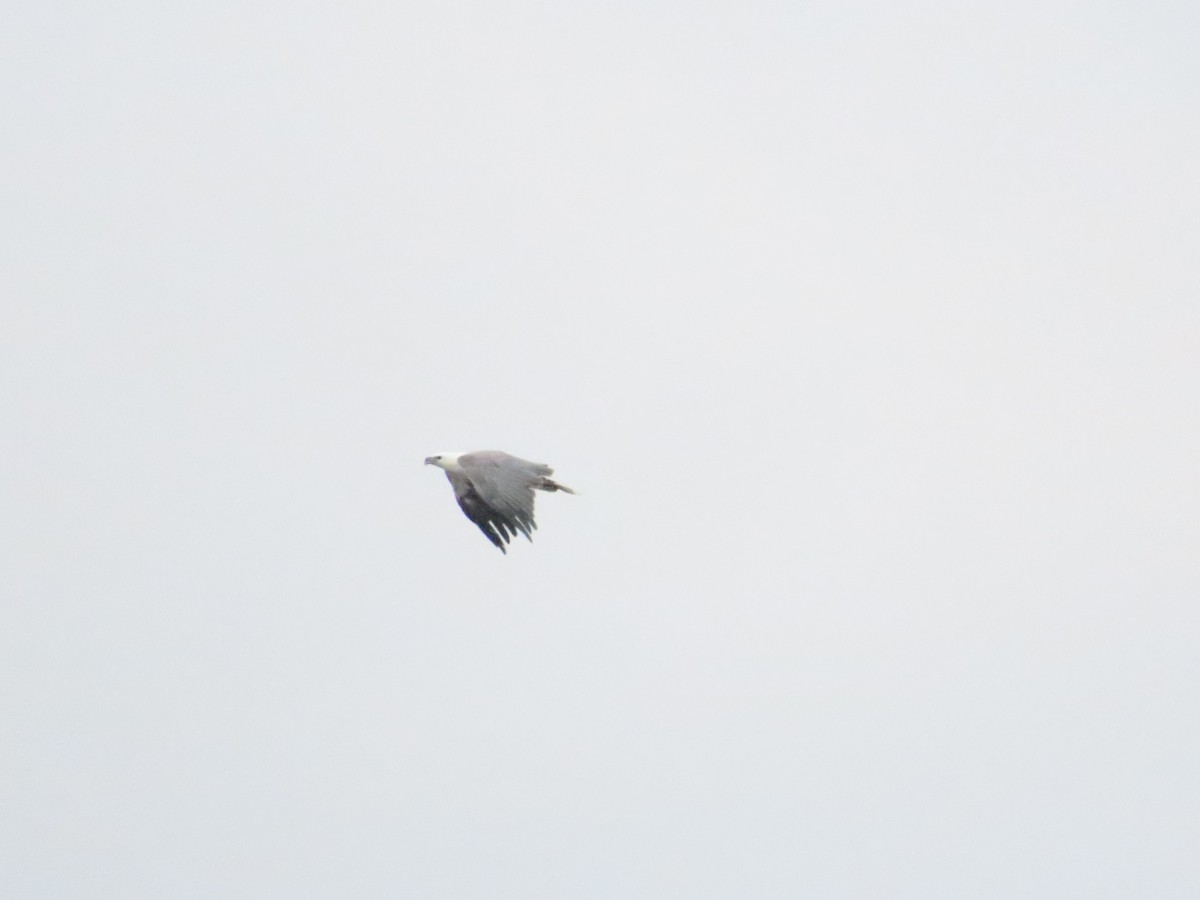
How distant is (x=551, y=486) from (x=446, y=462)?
1.84 m

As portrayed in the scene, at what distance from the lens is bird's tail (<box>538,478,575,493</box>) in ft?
251

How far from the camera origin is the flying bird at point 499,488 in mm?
76375

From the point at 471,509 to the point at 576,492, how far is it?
159 cm

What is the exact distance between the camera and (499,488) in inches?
3009

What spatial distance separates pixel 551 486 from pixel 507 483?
2.12 ft

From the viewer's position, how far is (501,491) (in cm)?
7638

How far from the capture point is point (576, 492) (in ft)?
Answer: 252

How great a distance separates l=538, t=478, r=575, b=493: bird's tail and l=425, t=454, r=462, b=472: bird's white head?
1.31 metres

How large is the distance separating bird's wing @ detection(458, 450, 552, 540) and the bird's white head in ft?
0.91

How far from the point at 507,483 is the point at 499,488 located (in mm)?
149

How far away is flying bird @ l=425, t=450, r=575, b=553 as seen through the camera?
76.4 meters

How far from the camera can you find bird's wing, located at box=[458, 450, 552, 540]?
7631cm

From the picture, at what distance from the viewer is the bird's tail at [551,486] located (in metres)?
76.6

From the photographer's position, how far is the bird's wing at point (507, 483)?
7631 centimetres
